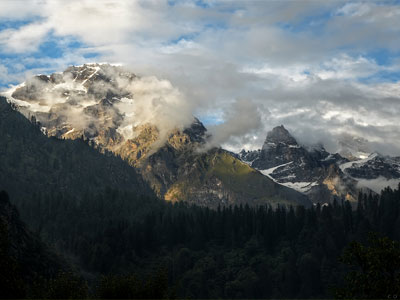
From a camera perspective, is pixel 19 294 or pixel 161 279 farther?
pixel 161 279

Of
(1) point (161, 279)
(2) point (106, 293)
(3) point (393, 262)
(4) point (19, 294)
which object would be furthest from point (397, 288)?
(4) point (19, 294)

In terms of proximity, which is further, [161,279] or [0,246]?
[161,279]

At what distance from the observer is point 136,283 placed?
374 ft

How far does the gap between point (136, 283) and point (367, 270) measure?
45026 mm

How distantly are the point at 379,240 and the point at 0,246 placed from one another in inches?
2561

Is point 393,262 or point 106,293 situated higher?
point 393,262

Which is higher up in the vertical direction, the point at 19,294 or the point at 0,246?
the point at 0,246

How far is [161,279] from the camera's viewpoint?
360 ft

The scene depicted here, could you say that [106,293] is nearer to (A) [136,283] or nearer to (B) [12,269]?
(A) [136,283]

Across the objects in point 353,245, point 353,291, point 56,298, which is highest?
point 353,245

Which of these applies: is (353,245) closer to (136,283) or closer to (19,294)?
(136,283)

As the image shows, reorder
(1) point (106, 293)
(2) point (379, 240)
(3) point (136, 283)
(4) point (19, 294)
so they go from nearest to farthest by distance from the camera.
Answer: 1. (4) point (19, 294)
2. (2) point (379, 240)
3. (1) point (106, 293)
4. (3) point (136, 283)

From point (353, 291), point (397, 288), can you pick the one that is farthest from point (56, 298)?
point (397, 288)

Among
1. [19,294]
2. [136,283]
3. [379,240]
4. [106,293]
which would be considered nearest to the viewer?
[19,294]
